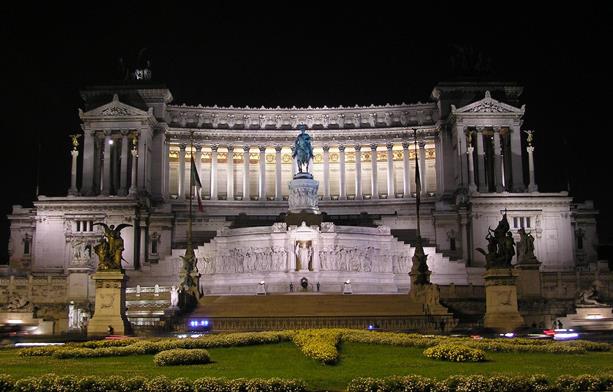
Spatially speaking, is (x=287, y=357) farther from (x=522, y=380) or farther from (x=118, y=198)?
(x=118, y=198)

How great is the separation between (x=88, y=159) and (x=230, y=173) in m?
20.2

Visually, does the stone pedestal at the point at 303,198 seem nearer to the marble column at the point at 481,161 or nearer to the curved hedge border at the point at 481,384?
the marble column at the point at 481,161

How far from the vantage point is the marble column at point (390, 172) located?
11312cm

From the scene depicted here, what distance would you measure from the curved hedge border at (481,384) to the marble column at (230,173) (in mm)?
94008

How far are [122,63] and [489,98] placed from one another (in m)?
53.1

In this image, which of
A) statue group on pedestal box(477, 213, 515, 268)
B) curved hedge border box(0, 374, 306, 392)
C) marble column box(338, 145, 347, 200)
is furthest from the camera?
marble column box(338, 145, 347, 200)

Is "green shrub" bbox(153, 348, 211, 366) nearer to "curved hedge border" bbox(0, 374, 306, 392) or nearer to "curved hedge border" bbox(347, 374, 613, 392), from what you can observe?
"curved hedge border" bbox(0, 374, 306, 392)

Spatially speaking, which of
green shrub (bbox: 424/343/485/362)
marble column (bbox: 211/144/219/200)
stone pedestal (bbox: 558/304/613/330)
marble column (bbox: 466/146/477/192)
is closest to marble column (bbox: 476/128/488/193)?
marble column (bbox: 466/146/477/192)

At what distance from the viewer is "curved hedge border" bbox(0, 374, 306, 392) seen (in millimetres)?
20297

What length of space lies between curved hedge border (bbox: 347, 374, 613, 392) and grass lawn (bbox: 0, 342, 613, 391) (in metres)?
1.18

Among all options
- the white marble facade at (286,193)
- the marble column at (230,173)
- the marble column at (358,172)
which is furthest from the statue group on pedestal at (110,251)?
the marble column at (358,172)

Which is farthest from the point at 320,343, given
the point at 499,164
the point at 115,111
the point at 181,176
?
the point at 181,176

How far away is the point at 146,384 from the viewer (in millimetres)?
20578

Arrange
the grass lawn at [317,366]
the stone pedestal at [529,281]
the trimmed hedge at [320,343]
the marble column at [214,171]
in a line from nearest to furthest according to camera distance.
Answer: the grass lawn at [317,366]
the trimmed hedge at [320,343]
the stone pedestal at [529,281]
the marble column at [214,171]
